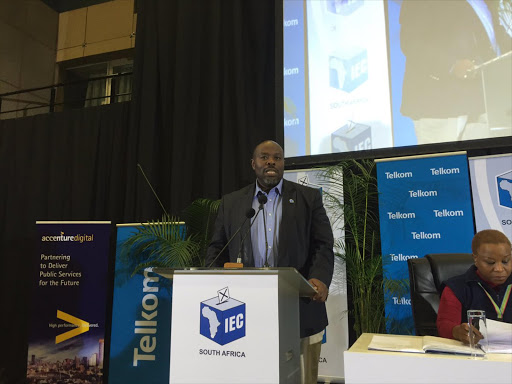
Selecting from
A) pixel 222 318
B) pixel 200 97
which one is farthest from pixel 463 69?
pixel 222 318

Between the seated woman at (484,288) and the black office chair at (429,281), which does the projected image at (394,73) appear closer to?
the black office chair at (429,281)

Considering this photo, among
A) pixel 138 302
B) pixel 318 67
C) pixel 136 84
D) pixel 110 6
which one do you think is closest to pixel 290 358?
pixel 138 302

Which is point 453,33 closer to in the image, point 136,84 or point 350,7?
point 350,7

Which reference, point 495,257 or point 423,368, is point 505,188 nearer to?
point 495,257

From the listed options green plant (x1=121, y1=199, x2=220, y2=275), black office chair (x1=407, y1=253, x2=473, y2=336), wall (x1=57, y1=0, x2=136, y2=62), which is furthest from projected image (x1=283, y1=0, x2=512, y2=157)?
wall (x1=57, y1=0, x2=136, y2=62)

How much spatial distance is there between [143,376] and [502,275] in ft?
8.94

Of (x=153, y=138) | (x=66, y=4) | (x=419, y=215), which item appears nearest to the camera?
(x=419, y=215)

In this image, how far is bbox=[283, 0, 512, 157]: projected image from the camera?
3.62 m

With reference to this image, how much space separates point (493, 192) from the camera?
349 centimetres

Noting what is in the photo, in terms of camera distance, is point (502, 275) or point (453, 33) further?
point (453, 33)

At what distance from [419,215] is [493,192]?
0.54m

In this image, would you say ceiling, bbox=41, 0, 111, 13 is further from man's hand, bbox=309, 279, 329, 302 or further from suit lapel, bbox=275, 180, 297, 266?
man's hand, bbox=309, 279, 329, 302

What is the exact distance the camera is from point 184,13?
4891 mm

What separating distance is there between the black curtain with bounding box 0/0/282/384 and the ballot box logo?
194cm
